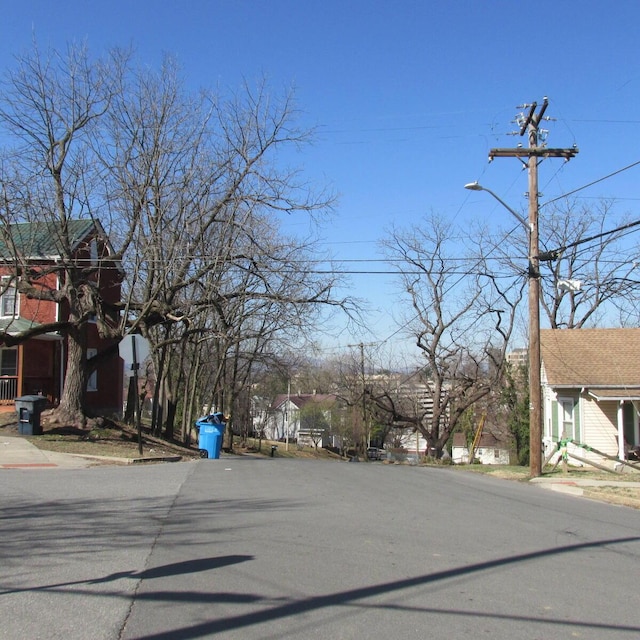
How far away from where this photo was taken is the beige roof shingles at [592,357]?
89.7ft

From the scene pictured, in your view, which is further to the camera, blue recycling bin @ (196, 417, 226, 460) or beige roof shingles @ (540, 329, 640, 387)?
beige roof shingles @ (540, 329, 640, 387)

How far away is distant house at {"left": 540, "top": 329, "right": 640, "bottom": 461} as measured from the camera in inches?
1053

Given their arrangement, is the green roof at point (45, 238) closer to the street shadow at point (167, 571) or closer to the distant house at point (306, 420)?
the street shadow at point (167, 571)

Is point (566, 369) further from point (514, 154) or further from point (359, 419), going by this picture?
point (359, 419)

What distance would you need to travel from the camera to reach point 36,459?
55.1ft

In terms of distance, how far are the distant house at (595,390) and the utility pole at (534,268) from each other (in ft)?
26.1

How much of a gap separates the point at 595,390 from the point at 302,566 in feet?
74.2

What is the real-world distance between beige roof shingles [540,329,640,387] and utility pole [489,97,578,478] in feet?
27.6

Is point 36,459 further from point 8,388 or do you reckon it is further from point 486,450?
point 486,450

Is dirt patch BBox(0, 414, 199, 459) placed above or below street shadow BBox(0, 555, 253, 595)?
above

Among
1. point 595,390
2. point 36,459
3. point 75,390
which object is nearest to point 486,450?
point 595,390

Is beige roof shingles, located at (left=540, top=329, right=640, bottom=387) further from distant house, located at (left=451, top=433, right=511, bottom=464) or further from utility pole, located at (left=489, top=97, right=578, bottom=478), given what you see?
distant house, located at (left=451, top=433, right=511, bottom=464)

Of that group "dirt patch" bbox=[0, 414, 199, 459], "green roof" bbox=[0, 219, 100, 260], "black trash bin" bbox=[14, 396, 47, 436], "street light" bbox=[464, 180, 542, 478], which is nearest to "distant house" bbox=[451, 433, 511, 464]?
"street light" bbox=[464, 180, 542, 478]

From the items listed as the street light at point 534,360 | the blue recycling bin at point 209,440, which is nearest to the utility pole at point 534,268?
the street light at point 534,360
